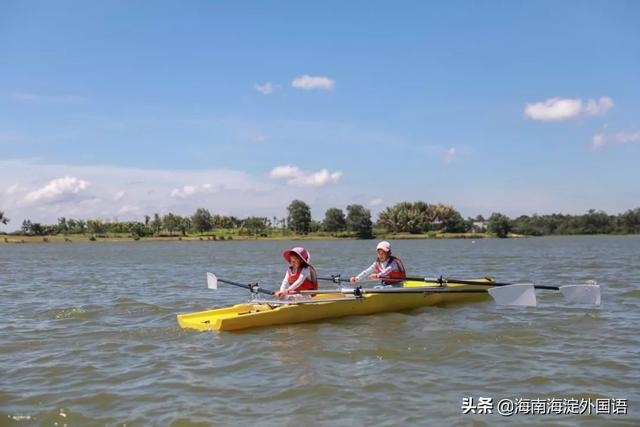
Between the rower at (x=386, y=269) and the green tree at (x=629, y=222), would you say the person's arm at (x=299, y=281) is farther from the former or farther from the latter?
the green tree at (x=629, y=222)

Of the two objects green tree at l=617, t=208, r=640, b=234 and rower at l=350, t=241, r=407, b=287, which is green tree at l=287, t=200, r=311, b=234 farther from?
rower at l=350, t=241, r=407, b=287

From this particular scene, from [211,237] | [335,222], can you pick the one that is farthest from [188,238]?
[335,222]

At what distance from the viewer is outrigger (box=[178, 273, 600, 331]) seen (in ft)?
39.0

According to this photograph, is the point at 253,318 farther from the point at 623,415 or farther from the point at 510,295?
the point at 623,415

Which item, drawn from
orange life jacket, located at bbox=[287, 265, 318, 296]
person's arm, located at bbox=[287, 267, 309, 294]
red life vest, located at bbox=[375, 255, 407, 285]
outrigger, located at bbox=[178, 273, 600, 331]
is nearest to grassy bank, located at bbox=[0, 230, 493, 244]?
red life vest, located at bbox=[375, 255, 407, 285]

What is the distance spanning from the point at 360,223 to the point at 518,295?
110838mm

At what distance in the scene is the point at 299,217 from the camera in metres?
123

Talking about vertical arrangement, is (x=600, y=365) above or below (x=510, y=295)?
below

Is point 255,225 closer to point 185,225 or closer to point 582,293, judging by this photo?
point 185,225

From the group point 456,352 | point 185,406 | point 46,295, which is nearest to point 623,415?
point 456,352

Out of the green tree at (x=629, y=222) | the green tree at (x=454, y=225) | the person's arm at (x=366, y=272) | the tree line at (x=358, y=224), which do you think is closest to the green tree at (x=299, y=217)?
the tree line at (x=358, y=224)

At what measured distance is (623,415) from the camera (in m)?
6.69

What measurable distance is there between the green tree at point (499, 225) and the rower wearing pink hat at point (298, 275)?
372ft

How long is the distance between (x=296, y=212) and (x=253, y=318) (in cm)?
11140
